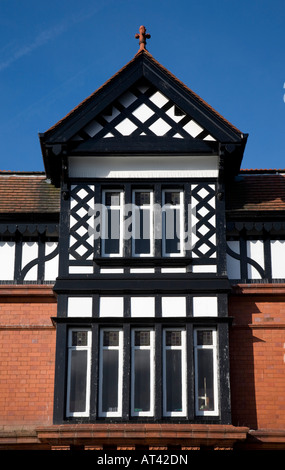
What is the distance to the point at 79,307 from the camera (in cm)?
1373

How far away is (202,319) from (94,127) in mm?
4763

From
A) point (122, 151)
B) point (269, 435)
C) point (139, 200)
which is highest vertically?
point (122, 151)

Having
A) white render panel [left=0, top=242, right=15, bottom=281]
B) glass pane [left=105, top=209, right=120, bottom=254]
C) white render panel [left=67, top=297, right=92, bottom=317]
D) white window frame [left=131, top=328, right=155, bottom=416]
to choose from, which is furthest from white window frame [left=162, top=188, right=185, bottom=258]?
white render panel [left=0, top=242, right=15, bottom=281]

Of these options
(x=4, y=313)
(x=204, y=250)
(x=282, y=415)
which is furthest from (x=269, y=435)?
(x=4, y=313)

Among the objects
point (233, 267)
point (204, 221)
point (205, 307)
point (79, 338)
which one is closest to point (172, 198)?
point (204, 221)

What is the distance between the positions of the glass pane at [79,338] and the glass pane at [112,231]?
178 cm

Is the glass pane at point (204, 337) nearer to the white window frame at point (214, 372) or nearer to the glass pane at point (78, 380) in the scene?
the white window frame at point (214, 372)

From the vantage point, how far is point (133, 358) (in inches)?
531

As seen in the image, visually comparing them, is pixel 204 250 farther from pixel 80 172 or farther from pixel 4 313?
pixel 4 313

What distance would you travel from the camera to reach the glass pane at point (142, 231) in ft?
46.6

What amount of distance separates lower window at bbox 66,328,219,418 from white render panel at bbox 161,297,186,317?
32 cm

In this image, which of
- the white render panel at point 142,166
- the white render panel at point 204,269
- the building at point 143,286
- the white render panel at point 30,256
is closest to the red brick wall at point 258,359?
the building at point 143,286

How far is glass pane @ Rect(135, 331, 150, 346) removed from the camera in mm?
13641

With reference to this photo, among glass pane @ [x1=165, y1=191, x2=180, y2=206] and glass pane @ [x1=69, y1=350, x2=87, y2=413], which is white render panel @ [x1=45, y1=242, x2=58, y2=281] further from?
glass pane @ [x1=165, y1=191, x2=180, y2=206]
